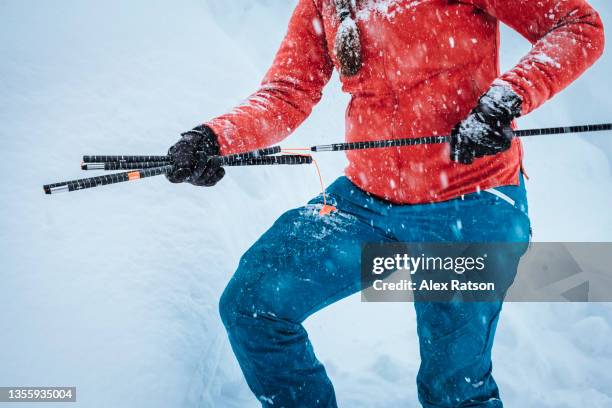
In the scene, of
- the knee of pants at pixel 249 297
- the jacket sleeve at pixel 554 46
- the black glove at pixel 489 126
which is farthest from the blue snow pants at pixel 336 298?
the jacket sleeve at pixel 554 46

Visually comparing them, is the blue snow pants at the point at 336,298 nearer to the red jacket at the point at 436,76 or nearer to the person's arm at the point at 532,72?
the red jacket at the point at 436,76

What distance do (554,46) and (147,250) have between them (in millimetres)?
1880

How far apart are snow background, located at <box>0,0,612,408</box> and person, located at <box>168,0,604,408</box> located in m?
0.72

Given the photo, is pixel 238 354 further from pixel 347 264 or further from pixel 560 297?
pixel 560 297

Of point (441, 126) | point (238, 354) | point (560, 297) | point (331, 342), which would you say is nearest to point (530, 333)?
point (560, 297)

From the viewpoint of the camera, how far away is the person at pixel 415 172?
1517 mm

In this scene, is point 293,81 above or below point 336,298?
above

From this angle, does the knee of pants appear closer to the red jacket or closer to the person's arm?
the red jacket

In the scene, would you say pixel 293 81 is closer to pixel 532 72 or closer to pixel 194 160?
pixel 194 160

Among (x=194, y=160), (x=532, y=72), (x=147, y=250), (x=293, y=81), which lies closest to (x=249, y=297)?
(x=194, y=160)

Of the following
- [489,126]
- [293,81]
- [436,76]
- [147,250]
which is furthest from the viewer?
[147,250]

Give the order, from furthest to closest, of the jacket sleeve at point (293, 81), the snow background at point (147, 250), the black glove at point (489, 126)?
the snow background at point (147, 250)
the jacket sleeve at point (293, 81)
the black glove at point (489, 126)

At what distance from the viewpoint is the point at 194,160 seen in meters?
1.52

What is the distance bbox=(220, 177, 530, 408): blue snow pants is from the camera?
1.53 m
